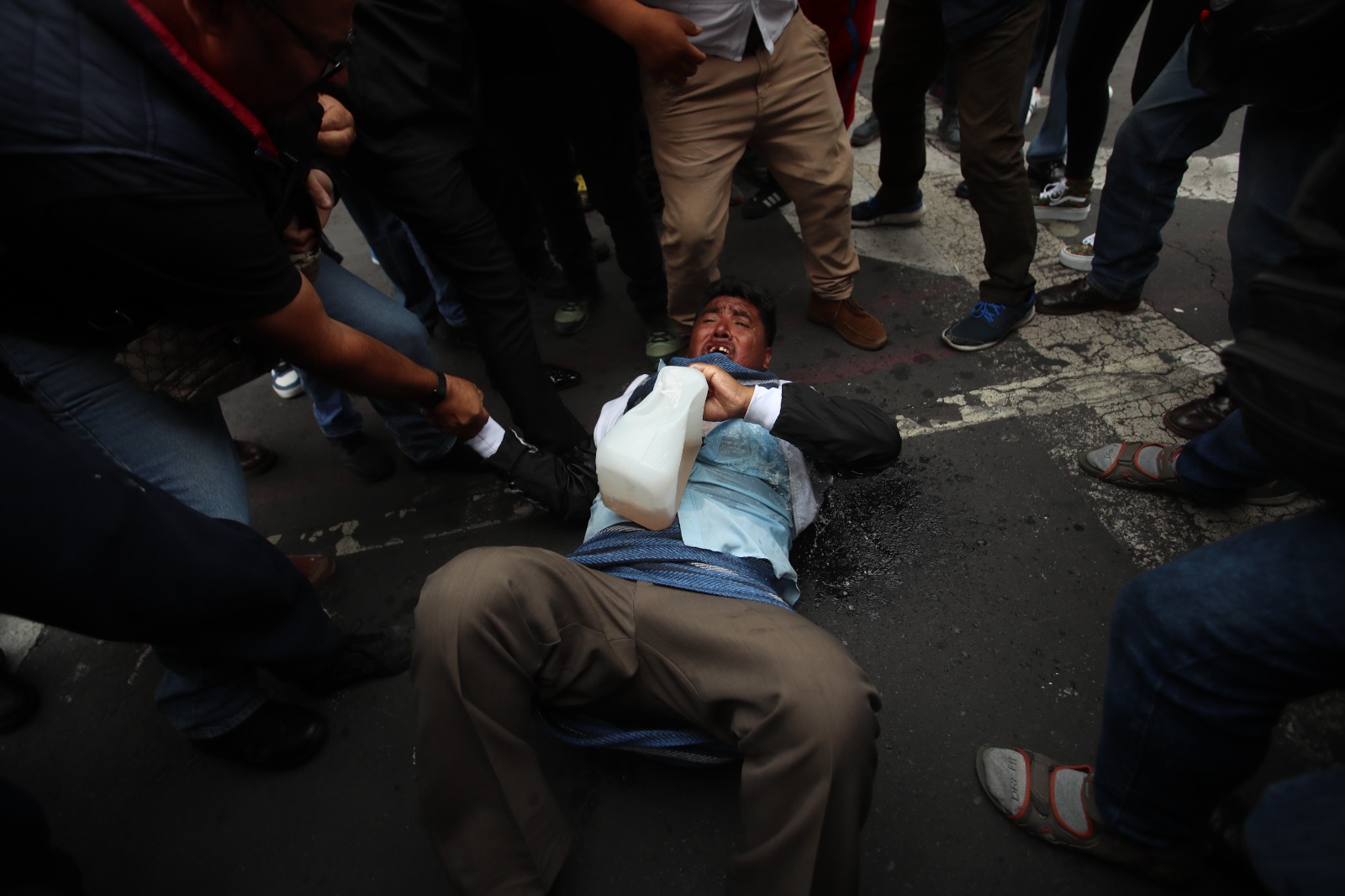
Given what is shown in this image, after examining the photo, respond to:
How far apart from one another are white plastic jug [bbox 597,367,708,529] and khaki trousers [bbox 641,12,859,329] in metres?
1.13

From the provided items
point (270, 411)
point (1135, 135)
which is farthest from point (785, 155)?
point (270, 411)

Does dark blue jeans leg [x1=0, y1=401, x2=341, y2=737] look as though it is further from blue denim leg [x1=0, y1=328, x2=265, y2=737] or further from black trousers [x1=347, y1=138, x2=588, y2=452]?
black trousers [x1=347, y1=138, x2=588, y2=452]

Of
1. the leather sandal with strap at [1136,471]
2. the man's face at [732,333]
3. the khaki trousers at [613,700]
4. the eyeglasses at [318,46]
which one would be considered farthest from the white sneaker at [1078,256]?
the eyeglasses at [318,46]

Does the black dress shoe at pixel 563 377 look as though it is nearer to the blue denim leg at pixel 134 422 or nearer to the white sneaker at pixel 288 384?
the white sneaker at pixel 288 384

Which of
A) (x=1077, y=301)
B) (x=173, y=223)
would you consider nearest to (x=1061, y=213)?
(x=1077, y=301)

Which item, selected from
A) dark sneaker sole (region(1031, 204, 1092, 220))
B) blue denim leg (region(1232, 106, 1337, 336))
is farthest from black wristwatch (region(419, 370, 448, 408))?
dark sneaker sole (region(1031, 204, 1092, 220))

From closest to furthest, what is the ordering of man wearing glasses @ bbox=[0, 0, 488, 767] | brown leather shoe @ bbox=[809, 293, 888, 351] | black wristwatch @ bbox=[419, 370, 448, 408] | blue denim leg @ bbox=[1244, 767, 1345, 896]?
blue denim leg @ bbox=[1244, 767, 1345, 896]
man wearing glasses @ bbox=[0, 0, 488, 767]
black wristwatch @ bbox=[419, 370, 448, 408]
brown leather shoe @ bbox=[809, 293, 888, 351]

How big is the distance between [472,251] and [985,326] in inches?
86.4

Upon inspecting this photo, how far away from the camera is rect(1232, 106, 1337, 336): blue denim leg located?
1640 mm

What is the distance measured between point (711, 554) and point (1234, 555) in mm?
1025

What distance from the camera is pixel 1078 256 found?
3273 millimetres

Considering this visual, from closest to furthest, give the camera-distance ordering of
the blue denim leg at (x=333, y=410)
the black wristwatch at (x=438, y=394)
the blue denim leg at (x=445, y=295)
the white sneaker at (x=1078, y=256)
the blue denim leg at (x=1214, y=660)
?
the blue denim leg at (x=1214, y=660)
the black wristwatch at (x=438, y=394)
the blue denim leg at (x=333, y=410)
the white sneaker at (x=1078, y=256)
the blue denim leg at (x=445, y=295)

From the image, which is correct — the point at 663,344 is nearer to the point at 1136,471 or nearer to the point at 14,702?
the point at 1136,471

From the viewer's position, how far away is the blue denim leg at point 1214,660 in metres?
0.97
